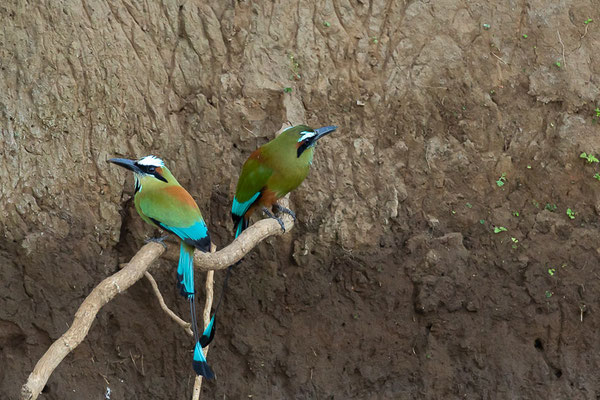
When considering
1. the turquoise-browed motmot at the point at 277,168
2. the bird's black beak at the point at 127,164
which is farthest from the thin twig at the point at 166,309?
the bird's black beak at the point at 127,164

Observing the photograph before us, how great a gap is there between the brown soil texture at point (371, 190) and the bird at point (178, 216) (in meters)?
1.31

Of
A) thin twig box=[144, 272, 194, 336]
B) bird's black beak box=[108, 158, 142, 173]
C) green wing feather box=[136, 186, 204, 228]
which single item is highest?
bird's black beak box=[108, 158, 142, 173]

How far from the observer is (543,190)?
621 centimetres

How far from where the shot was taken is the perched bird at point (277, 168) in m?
5.04

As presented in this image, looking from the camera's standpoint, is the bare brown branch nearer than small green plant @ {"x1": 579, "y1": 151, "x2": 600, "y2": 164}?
Yes

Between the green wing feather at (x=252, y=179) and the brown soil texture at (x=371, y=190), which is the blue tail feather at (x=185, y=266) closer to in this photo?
the green wing feather at (x=252, y=179)

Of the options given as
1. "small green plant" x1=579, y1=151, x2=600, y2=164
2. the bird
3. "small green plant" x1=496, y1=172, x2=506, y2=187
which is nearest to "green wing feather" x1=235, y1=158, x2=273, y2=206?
the bird

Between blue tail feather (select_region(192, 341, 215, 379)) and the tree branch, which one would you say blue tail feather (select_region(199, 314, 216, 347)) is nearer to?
blue tail feather (select_region(192, 341, 215, 379))

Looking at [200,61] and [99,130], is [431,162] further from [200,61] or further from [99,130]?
[99,130]

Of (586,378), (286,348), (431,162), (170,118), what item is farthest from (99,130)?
(586,378)

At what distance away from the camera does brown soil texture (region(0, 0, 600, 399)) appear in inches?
228

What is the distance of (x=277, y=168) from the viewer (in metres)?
5.04

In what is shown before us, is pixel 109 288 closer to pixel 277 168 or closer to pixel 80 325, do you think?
pixel 80 325

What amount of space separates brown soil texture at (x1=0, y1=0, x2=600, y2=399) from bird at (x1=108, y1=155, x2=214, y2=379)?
1.31 metres
